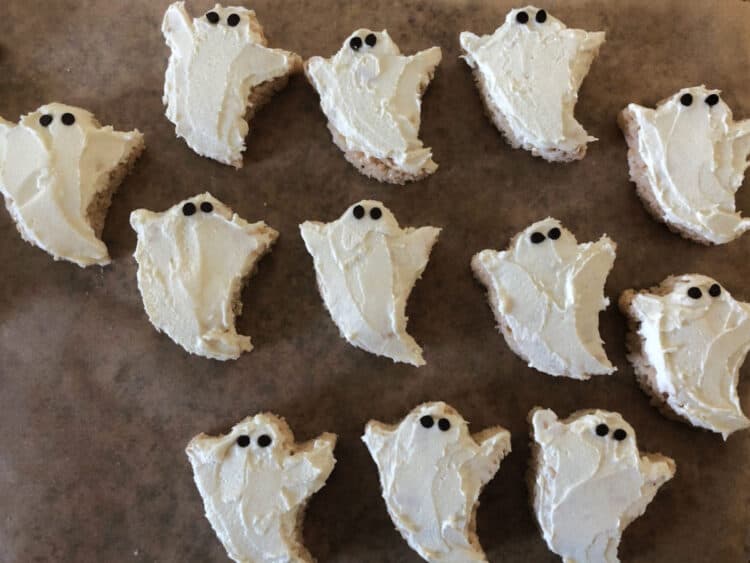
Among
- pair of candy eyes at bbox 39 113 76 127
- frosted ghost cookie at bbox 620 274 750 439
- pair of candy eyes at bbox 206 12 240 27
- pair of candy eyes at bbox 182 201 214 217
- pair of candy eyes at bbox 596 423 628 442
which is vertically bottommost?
pair of candy eyes at bbox 596 423 628 442

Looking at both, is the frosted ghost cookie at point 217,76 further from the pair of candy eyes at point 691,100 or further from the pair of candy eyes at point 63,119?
the pair of candy eyes at point 691,100

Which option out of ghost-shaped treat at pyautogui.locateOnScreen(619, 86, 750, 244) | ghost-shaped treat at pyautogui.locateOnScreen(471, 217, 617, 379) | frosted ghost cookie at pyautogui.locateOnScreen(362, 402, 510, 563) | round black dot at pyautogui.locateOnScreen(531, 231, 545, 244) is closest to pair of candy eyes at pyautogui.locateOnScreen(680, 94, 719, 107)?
ghost-shaped treat at pyautogui.locateOnScreen(619, 86, 750, 244)

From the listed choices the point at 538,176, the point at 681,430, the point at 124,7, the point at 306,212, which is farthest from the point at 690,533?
the point at 124,7

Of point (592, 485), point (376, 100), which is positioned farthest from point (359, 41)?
point (592, 485)

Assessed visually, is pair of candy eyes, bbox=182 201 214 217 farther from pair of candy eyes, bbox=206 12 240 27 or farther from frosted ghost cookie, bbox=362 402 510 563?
frosted ghost cookie, bbox=362 402 510 563

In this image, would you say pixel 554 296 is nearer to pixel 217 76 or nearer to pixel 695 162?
pixel 695 162

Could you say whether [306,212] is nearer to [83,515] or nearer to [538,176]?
[538,176]
